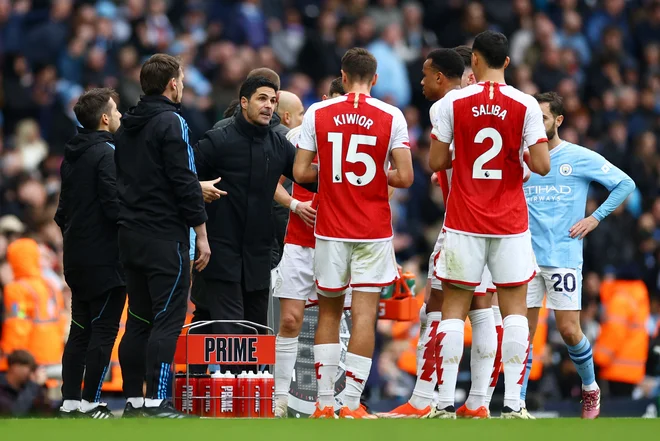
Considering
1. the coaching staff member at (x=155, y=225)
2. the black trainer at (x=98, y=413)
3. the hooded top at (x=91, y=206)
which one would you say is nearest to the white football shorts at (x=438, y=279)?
the coaching staff member at (x=155, y=225)

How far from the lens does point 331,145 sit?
9164mm

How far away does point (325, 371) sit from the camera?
30.3 ft

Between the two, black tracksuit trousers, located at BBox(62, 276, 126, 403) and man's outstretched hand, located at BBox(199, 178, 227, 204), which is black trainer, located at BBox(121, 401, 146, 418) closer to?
black tracksuit trousers, located at BBox(62, 276, 126, 403)

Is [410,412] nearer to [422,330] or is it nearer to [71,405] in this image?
[422,330]

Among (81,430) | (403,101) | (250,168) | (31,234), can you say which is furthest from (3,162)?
(81,430)

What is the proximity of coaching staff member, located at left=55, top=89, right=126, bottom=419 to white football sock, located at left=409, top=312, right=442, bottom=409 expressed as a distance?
2.15 m

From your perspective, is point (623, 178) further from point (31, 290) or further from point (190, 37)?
point (190, 37)

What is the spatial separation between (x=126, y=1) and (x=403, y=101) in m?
4.29

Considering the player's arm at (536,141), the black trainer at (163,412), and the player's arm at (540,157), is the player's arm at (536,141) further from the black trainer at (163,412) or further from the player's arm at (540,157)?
the black trainer at (163,412)

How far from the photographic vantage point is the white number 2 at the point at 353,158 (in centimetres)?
912

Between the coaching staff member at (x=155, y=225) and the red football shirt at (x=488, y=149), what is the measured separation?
5.47 ft

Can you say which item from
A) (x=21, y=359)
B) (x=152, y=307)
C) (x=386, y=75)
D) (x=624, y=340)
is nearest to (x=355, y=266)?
(x=152, y=307)

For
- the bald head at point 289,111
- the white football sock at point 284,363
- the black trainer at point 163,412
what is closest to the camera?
the black trainer at point 163,412

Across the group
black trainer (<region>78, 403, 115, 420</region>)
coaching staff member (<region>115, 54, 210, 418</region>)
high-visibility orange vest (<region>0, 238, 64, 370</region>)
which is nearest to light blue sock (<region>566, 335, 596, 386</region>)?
coaching staff member (<region>115, 54, 210, 418</region>)
